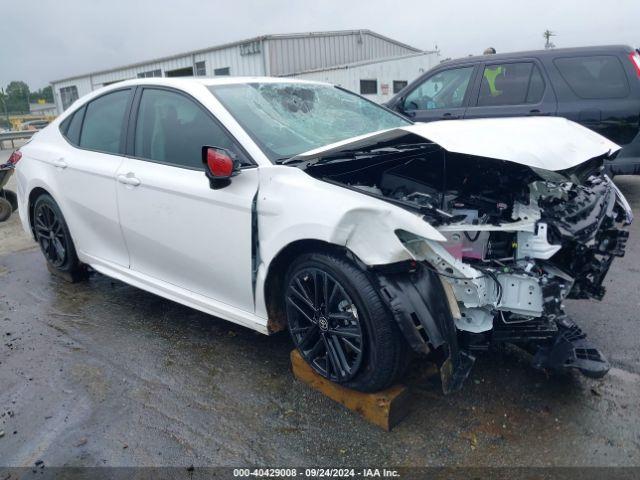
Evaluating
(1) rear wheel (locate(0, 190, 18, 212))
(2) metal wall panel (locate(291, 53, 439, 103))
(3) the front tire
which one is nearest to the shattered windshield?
(3) the front tire

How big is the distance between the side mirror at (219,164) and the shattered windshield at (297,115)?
20cm

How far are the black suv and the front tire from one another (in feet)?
15.6

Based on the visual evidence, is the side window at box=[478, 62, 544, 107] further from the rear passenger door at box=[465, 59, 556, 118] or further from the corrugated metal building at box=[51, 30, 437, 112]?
the corrugated metal building at box=[51, 30, 437, 112]

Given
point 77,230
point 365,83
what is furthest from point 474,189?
point 365,83

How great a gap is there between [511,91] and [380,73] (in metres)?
12.7

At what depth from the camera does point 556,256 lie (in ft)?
8.42

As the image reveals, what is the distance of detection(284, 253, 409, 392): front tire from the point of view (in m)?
2.38

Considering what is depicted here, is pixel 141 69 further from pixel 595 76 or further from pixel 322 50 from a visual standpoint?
pixel 595 76

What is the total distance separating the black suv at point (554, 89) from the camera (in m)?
5.85

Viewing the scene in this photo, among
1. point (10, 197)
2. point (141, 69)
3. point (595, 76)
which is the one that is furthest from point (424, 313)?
point (141, 69)

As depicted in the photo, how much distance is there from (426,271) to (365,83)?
54.7 feet

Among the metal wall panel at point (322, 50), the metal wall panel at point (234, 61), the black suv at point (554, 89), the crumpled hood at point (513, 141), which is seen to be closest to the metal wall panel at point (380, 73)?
the metal wall panel at point (322, 50)

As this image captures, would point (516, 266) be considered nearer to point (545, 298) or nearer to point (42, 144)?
point (545, 298)

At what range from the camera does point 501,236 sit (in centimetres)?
248
